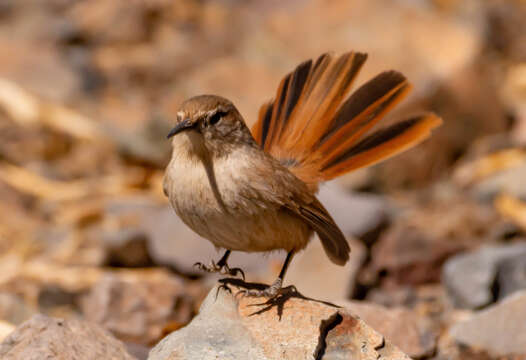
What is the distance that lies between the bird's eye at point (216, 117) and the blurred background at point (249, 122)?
1546 millimetres

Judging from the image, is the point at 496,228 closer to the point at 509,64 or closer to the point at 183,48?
the point at 509,64

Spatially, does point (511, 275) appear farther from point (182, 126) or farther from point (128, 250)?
point (128, 250)

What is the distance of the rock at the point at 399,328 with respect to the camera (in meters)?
4.15

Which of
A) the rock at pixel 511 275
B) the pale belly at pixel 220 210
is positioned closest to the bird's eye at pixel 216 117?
the pale belly at pixel 220 210

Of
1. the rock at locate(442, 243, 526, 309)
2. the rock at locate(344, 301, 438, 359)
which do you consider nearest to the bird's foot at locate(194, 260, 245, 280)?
the rock at locate(344, 301, 438, 359)

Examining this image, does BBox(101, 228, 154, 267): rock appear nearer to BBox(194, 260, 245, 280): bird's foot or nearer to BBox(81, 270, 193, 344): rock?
BBox(81, 270, 193, 344): rock

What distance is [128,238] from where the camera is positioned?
6.24m

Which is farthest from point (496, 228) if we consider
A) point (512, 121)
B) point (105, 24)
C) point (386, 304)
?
point (105, 24)

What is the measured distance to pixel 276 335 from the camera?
3334 millimetres

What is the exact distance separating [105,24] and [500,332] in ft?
20.8

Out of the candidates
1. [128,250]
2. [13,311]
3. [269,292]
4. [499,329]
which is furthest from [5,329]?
[499,329]

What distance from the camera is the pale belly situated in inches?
132

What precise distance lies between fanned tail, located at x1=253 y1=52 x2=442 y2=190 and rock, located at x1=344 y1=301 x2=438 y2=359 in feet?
2.50

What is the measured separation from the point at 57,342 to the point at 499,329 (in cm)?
236
